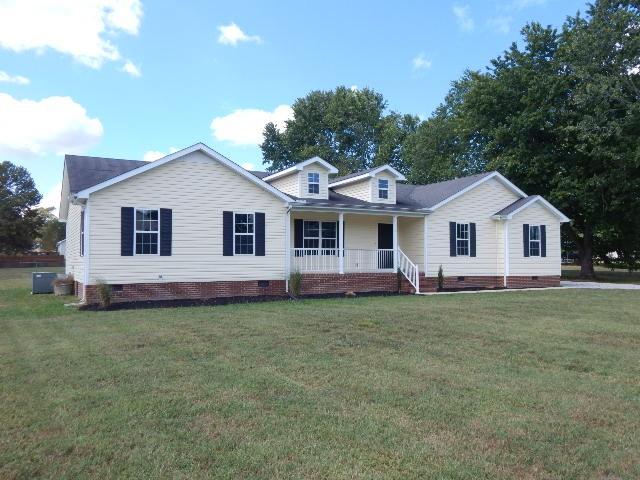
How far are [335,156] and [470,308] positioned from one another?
35240mm

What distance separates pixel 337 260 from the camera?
60.8ft

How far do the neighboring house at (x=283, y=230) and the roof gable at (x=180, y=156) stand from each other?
4 cm

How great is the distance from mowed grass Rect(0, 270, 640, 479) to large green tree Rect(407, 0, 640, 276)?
16842 mm

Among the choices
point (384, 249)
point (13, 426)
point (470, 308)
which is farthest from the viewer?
point (384, 249)

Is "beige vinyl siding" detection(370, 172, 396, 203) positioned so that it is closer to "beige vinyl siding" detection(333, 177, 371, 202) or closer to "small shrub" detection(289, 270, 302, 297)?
"beige vinyl siding" detection(333, 177, 371, 202)

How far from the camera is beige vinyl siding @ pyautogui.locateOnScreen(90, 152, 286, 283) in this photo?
14281 mm

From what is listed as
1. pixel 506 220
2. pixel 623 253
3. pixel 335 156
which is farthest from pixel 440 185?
pixel 335 156

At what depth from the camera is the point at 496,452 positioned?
3.96 m

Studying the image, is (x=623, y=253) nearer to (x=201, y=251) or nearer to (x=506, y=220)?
(x=506, y=220)

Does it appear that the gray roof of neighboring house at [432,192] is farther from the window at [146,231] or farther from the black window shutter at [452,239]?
the window at [146,231]

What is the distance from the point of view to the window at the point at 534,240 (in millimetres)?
21938

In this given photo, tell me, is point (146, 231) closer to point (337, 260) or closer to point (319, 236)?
point (319, 236)

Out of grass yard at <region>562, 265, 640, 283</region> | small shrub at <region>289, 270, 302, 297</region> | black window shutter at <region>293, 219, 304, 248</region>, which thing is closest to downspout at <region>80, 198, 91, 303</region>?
small shrub at <region>289, 270, 302, 297</region>

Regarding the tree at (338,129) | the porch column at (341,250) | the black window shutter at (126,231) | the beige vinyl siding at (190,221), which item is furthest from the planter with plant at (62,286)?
the tree at (338,129)
